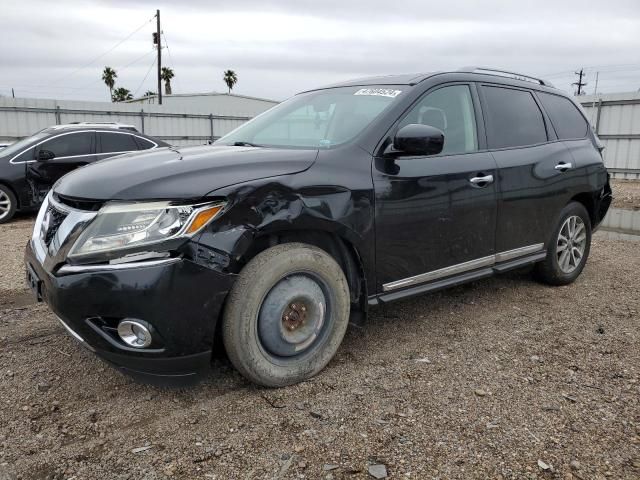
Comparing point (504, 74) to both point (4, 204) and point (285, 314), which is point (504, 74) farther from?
point (4, 204)

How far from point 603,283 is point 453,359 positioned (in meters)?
2.51

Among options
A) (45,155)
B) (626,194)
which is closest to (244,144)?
(45,155)

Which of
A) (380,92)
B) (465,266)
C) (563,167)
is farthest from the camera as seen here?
(563,167)

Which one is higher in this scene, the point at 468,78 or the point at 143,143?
the point at 468,78

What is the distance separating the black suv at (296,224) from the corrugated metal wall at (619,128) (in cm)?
1387

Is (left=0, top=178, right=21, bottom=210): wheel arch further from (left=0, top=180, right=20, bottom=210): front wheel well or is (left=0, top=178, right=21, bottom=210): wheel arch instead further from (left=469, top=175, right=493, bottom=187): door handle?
(left=469, top=175, right=493, bottom=187): door handle

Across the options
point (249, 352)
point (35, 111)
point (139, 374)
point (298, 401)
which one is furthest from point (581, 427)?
→ point (35, 111)

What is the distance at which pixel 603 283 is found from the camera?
4949mm

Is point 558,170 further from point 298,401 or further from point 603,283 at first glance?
point 298,401

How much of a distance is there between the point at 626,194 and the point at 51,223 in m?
13.2

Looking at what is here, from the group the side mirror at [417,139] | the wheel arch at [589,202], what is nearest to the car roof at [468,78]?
the side mirror at [417,139]

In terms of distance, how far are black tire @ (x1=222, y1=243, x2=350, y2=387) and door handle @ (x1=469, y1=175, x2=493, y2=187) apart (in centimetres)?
121

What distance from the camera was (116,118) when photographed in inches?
726

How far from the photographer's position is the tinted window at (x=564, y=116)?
4535mm
